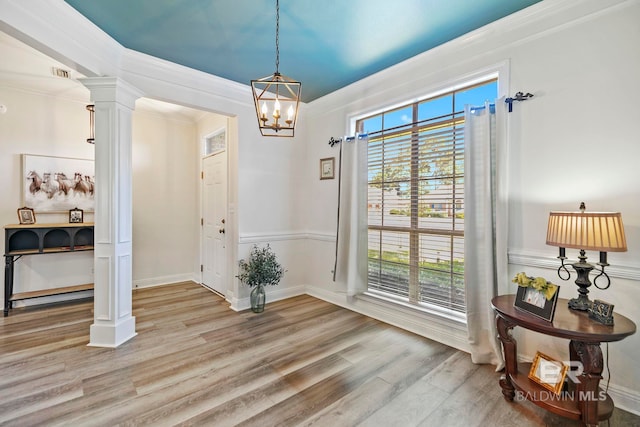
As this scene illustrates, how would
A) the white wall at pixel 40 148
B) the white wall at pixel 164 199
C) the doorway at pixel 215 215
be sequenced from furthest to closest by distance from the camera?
the white wall at pixel 164 199 → the doorway at pixel 215 215 → the white wall at pixel 40 148

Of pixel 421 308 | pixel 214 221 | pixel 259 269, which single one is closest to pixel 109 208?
pixel 259 269

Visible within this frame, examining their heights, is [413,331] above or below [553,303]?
below

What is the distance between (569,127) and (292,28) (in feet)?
7.47

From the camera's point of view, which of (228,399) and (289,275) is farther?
(289,275)

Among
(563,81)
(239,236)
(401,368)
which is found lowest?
(401,368)

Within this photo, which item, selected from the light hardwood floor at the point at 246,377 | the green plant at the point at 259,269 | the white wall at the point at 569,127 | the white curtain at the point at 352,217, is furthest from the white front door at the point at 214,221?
the white wall at the point at 569,127

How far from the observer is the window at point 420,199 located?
2672 mm

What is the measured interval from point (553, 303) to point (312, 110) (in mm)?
3569

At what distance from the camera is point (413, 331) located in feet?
9.73

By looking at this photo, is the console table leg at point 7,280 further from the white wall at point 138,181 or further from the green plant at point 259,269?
the green plant at point 259,269

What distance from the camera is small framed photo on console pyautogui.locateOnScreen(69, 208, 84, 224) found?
3.86 metres

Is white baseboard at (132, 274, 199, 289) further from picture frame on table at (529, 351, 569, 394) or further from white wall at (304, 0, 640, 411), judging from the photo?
picture frame on table at (529, 351, 569, 394)

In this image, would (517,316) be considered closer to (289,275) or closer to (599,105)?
(599,105)

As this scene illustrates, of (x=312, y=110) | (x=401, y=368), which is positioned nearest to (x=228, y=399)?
(x=401, y=368)
